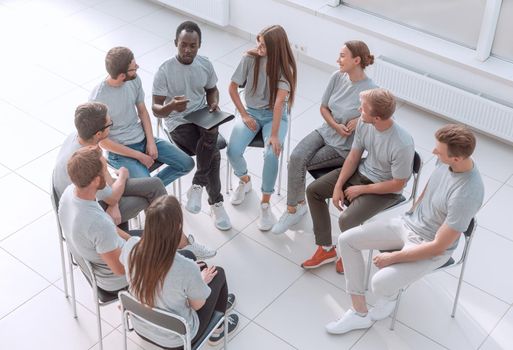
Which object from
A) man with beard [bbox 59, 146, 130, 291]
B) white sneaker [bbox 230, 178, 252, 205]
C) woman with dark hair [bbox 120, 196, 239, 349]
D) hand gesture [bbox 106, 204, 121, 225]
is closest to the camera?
woman with dark hair [bbox 120, 196, 239, 349]

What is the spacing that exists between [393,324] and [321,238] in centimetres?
61

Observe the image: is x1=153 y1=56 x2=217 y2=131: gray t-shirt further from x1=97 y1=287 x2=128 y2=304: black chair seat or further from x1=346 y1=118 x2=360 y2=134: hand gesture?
x1=97 y1=287 x2=128 y2=304: black chair seat

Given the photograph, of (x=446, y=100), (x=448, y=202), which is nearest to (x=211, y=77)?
(x=448, y=202)

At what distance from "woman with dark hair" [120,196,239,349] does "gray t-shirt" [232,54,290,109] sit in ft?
4.98

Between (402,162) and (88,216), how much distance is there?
1.58m

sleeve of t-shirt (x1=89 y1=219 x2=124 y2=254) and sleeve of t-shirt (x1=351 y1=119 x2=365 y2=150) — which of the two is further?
sleeve of t-shirt (x1=351 y1=119 x2=365 y2=150)

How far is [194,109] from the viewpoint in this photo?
14.1 feet

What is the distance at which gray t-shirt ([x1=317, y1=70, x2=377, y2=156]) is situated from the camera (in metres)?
4.07

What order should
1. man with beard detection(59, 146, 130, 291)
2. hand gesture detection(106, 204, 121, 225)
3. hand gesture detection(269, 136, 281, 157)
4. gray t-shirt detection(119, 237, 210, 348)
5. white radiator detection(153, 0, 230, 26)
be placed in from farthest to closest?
1. white radiator detection(153, 0, 230, 26)
2. hand gesture detection(269, 136, 281, 157)
3. hand gesture detection(106, 204, 121, 225)
4. man with beard detection(59, 146, 130, 291)
5. gray t-shirt detection(119, 237, 210, 348)

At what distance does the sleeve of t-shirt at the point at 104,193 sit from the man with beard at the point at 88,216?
31cm

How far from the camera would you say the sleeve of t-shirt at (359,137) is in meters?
3.82

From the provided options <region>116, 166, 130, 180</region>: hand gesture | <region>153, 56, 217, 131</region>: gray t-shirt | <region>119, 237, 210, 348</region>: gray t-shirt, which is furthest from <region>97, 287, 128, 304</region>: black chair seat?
<region>153, 56, 217, 131</region>: gray t-shirt

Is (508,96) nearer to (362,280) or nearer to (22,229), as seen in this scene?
(362,280)

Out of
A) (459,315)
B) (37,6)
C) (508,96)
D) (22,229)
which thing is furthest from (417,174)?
(37,6)
